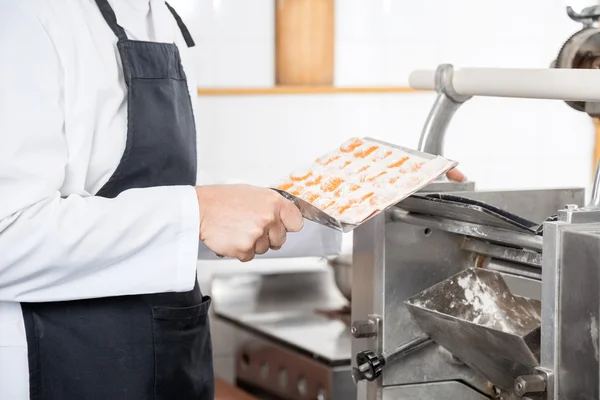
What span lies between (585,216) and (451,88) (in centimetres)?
41

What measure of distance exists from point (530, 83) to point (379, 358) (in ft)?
1.37

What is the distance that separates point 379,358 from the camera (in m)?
1.26

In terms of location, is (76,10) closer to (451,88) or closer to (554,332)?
(451,88)

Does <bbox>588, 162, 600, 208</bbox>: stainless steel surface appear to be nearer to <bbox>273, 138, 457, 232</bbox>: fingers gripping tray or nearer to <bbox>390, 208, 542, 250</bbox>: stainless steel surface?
<bbox>390, 208, 542, 250</bbox>: stainless steel surface

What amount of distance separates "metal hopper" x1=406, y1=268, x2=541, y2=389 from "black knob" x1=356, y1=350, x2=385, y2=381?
9 centimetres

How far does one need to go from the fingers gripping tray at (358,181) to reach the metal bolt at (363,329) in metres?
0.18

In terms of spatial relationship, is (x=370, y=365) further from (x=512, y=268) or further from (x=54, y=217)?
(x=54, y=217)

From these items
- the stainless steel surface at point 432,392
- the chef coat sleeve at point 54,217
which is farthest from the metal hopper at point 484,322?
the chef coat sleeve at point 54,217

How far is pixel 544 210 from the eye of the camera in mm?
1286

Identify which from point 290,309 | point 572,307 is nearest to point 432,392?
point 572,307

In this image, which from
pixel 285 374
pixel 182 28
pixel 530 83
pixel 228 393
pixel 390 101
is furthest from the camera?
pixel 390 101

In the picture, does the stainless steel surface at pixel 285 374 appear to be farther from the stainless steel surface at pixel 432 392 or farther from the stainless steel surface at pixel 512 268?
the stainless steel surface at pixel 512 268

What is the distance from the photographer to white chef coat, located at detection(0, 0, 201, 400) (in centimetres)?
118

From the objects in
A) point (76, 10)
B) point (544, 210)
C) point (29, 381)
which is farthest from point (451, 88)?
point (29, 381)
